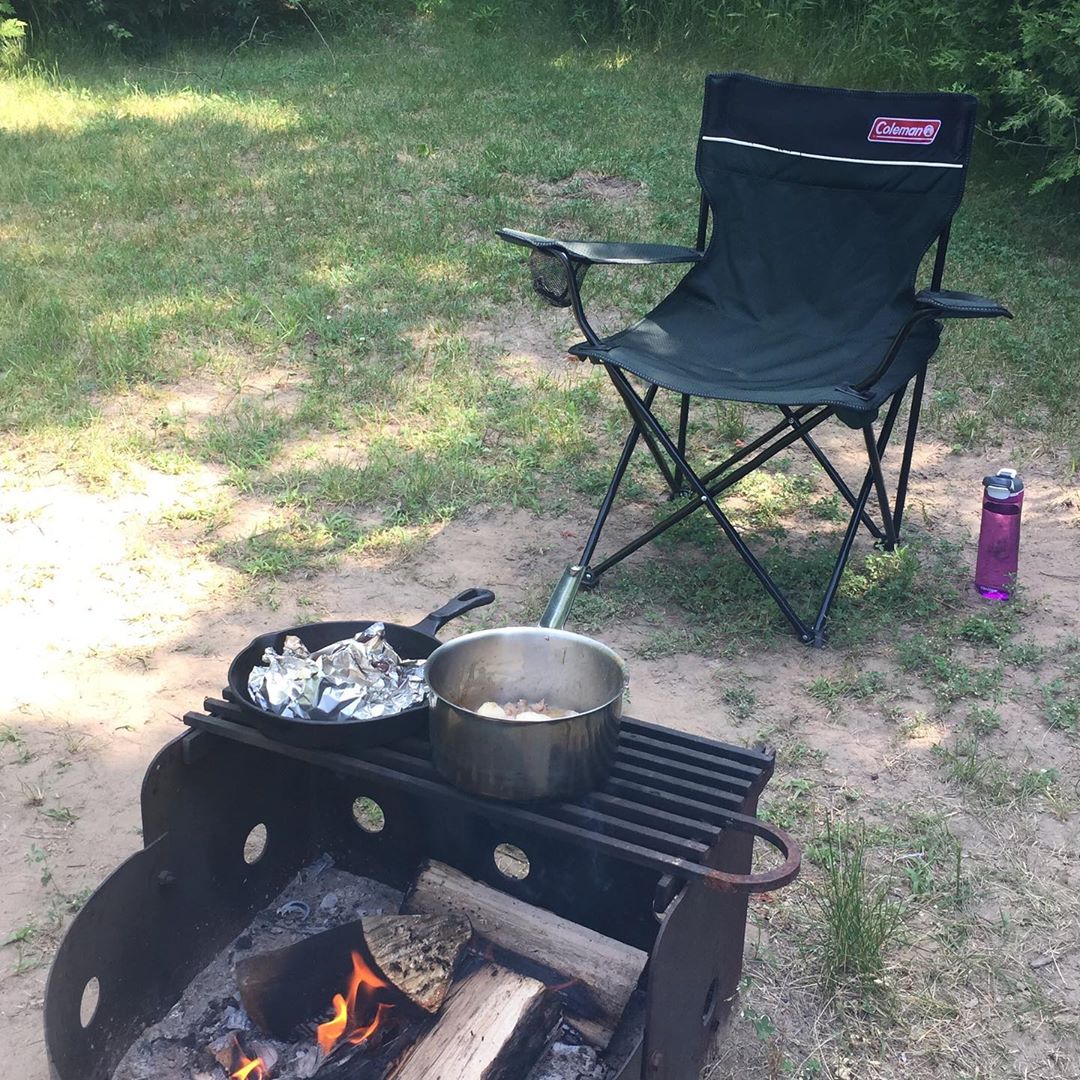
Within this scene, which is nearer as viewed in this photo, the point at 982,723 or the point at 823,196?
the point at 982,723

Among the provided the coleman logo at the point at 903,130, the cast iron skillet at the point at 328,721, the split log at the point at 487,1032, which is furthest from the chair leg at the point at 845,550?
the split log at the point at 487,1032

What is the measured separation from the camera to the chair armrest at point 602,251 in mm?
3176

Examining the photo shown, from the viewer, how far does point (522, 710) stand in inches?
75.6

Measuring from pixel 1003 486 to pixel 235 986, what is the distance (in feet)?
7.52

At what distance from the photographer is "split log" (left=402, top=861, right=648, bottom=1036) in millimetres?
1849

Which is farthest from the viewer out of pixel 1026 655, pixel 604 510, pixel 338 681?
pixel 604 510

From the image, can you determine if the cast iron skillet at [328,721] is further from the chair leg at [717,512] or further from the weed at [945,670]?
the weed at [945,670]

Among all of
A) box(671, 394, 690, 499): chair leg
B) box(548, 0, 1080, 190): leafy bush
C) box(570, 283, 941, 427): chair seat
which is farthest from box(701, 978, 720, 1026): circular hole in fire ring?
box(548, 0, 1080, 190): leafy bush

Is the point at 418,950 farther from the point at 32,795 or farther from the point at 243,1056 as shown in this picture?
the point at 32,795

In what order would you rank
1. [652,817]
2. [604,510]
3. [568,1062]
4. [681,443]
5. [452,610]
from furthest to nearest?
[681,443], [604,510], [452,610], [568,1062], [652,817]

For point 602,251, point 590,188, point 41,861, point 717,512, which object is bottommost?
point 41,861

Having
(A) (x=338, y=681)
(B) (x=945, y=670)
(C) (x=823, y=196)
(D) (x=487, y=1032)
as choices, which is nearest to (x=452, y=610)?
(A) (x=338, y=681)

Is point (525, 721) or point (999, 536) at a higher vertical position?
point (525, 721)

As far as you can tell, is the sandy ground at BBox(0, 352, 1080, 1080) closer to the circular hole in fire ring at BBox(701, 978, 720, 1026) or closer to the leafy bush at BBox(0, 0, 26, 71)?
the circular hole in fire ring at BBox(701, 978, 720, 1026)
